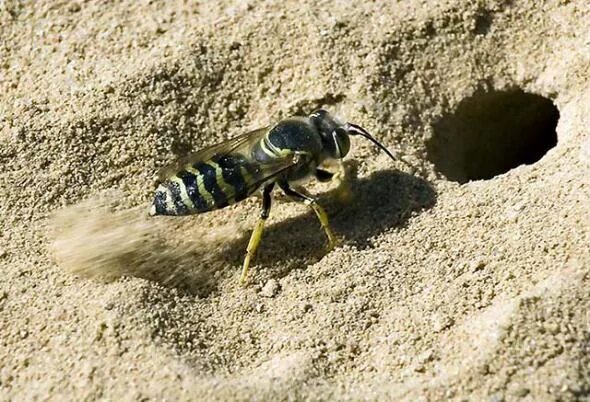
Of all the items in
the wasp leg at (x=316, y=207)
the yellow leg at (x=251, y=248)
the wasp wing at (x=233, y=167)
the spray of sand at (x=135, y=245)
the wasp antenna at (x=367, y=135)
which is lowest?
the spray of sand at (x=135, y=245)

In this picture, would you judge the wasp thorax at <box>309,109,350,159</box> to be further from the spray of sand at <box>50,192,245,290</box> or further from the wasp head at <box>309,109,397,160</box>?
the spray of sand at <box>50,192,245,290</box>

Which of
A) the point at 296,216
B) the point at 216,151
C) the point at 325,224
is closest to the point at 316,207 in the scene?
the point at 325,224

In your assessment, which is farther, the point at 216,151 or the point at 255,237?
the point at 216,151

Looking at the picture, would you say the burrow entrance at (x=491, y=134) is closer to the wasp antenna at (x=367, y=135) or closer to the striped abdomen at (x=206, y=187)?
the wasp antenna at (x=367, y=135)

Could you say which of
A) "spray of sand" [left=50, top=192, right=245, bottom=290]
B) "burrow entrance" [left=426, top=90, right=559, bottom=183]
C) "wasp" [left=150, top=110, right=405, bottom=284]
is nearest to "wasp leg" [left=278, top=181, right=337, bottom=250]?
"wasp" [left=150, top=110, right=405, bottom=284]

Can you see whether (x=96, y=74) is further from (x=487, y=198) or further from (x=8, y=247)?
(x=487, y=198)

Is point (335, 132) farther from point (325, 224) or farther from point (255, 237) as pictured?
point (255, 237)

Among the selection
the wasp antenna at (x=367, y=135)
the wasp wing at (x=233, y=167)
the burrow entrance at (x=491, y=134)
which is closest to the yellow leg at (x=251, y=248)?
the wasp wing at (x=233, y=167)

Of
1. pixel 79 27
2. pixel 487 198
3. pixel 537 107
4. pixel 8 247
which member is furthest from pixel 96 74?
pixel 537 107
